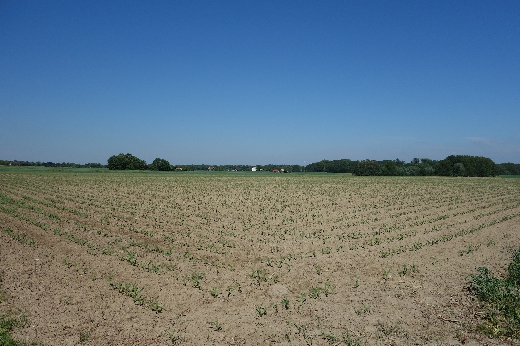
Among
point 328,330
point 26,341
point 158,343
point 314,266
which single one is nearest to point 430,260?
point 314,266

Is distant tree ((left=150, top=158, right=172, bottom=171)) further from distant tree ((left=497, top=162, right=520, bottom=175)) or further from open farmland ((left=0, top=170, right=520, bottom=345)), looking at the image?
distant tree ((left=497, top=162, right=520, bottom=175))

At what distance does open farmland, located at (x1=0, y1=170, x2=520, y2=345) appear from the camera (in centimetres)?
662

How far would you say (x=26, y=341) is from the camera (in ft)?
19.5

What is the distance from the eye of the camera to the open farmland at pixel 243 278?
21.7 feet

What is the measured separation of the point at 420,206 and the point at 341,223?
10857 millimetres

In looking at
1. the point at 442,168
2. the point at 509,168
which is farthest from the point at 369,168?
the point at 509,168

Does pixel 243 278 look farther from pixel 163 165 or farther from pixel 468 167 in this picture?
pixel 163 165

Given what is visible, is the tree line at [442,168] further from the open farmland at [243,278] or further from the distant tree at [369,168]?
the open farmland at [243,278]

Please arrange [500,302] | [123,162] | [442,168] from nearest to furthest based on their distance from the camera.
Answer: [500,302], [442,168], [123,162]

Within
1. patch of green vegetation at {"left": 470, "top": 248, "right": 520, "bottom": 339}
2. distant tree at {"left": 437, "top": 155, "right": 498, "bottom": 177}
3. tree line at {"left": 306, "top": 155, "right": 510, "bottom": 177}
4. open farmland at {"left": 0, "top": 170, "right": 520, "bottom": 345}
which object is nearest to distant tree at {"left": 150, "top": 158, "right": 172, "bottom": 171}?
tree line at {"left": 306, "top": 155, "right": 510, "bottom": 177}

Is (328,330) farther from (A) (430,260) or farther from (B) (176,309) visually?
(A) (430,260)

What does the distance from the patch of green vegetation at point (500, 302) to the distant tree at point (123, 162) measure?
121691mm

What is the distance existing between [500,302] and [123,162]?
12294 cm

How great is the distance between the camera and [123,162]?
381 feet
